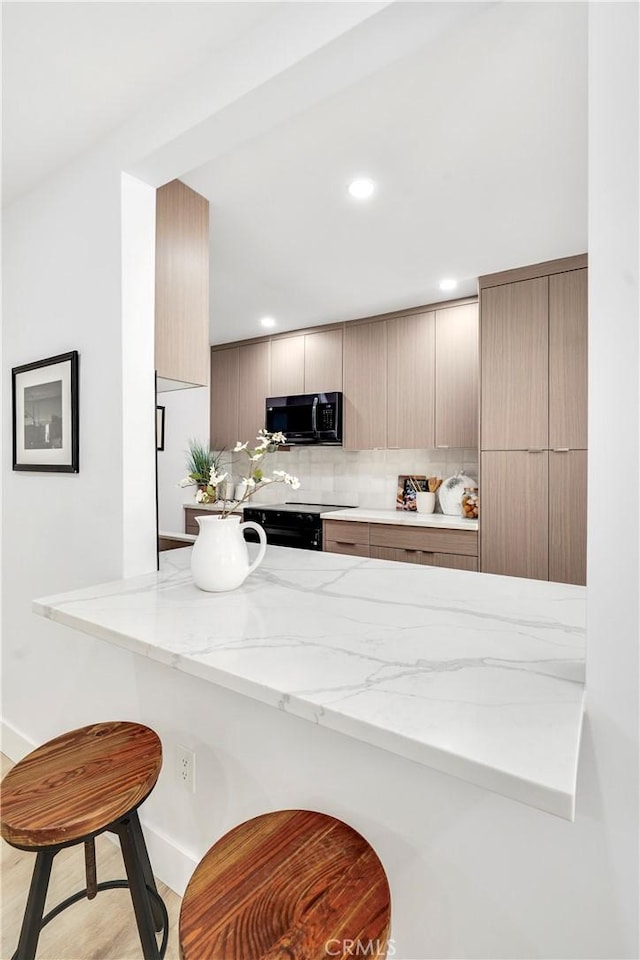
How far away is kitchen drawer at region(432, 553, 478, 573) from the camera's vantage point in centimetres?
311

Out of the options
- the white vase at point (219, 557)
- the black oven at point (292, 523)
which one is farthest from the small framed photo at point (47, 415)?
the black oven at point (292, 523)

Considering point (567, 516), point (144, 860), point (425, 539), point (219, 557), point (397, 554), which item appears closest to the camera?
point (144, 860)

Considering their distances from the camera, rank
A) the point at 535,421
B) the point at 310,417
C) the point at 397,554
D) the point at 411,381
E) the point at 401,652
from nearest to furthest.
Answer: the point at 401,652
the point at 535,421
the point at 397,554
the point at 411,381
the point at 310,417

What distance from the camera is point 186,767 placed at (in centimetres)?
145

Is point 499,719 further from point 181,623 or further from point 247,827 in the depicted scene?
point 181,623

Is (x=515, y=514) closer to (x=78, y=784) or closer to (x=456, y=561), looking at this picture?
(x=456, y=561)

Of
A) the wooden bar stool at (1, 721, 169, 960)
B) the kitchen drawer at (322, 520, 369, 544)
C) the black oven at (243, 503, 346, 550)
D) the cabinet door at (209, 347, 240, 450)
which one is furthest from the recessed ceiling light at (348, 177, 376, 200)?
the cabinet door at (209, 347, 240, 450)

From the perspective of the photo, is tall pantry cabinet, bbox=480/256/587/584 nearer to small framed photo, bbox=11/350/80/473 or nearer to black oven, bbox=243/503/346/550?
black oven, bbox=243/503/346/550

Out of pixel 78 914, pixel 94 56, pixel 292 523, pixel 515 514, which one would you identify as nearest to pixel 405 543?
pixel 515 514

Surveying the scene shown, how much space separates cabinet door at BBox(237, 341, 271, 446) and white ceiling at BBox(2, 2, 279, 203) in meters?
2.80

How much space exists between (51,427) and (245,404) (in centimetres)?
274

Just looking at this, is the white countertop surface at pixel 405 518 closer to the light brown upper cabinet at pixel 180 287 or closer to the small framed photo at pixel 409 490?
the small framed photo at pixel 409 490

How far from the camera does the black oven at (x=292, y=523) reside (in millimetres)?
3838

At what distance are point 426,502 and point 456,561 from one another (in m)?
0.71
